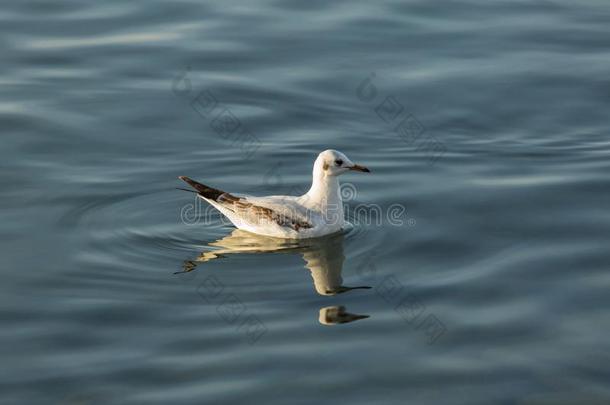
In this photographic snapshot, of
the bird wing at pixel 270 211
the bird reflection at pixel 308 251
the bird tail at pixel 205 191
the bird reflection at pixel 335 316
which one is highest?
the bird tail at pixel 205 191

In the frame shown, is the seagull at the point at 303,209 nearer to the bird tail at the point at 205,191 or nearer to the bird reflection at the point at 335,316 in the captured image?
the bird tail at the point at 205,191

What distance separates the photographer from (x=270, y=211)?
1526 centimetres

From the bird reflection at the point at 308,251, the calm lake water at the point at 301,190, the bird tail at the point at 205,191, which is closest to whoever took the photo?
the calm lake water at the point at 301,190

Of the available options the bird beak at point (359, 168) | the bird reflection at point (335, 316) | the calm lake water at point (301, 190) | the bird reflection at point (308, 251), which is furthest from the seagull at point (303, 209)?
the bird reflection at point (335, 316)

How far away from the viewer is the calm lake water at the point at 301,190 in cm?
1179

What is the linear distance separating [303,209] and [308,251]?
0.64 meters

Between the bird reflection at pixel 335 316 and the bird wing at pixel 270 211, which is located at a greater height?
the bird wing at pixel 270 211

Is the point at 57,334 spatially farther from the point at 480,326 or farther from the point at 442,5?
the point at 442,5

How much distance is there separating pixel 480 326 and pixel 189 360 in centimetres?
335

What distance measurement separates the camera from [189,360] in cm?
1180

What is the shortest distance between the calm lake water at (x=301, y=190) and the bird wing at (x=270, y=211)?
324 mm

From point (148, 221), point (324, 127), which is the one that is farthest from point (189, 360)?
point (324, 127)

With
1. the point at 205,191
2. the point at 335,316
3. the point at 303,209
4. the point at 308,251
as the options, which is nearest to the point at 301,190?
the point at 303,209

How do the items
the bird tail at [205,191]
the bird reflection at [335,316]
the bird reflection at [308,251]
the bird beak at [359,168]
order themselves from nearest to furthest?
the bird reflection at [335,316], the bird reflection at [308,251], the bird beak at [359,168], the bird tail at [205,191]
